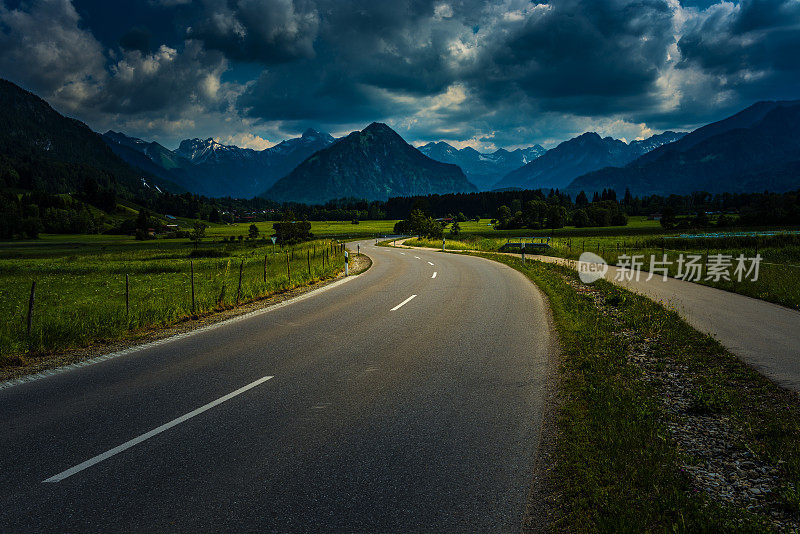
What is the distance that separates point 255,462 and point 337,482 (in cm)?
95

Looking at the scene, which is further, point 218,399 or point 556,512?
point 218,399

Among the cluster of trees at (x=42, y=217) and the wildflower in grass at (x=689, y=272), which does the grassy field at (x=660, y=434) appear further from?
the cluster of trees at (x=42, y=217)

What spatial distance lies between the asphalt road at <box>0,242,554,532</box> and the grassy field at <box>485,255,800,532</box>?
1.60ft

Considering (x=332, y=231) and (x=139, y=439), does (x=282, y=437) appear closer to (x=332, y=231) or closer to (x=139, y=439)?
(x=139, y=439)

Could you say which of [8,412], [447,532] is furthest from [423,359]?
[8,412]

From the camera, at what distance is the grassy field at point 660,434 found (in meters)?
3.40

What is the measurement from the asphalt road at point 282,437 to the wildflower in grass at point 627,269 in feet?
50.3

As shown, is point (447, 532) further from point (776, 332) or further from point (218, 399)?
point (776, 332)

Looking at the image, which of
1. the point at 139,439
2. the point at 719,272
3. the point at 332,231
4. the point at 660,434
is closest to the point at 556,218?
the point at 332,231

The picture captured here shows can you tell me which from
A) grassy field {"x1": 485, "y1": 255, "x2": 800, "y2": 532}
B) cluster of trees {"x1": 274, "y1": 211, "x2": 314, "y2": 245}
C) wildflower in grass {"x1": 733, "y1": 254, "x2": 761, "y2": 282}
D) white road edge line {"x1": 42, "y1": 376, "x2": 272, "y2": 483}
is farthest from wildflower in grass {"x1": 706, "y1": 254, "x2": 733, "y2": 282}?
cluster of trees {"x1": 274, "y1": 211, "x2": 314, "y2": 245}

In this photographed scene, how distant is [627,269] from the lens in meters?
26.4

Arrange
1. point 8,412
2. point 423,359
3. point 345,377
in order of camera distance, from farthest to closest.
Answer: point 423,359
point 345,377
point 8,412

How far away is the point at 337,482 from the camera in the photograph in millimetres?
3844

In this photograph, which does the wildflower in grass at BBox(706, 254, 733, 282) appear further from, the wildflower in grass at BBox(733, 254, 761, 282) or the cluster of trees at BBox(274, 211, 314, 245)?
the cluster of trees at BBox(274, 211, 314, 245)
